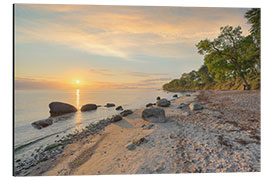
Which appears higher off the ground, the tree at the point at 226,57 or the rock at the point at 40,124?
the tree at the point at 226,57

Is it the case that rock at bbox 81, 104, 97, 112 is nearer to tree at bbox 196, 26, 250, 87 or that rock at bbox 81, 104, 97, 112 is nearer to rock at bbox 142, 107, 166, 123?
rock at bbox 142, 107, 166, 123

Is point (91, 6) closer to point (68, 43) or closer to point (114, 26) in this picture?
point (114, 26)

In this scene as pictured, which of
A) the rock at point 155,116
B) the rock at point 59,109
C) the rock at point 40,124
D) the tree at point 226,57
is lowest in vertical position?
the rock at point 40,124

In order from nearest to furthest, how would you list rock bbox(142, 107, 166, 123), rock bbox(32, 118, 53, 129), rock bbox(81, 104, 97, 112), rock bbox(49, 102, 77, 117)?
rock bbox(142, 107, 166, 123)
rock bbox(32, 118, 53, 129)
rock bbox(49, 102, 77, 117)
rock bbox(81, 104, 97, 112)

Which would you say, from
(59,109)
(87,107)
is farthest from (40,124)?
(87,107)

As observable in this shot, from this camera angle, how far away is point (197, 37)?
5.20 meters

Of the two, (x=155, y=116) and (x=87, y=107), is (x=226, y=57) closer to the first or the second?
(x=155, y=116)

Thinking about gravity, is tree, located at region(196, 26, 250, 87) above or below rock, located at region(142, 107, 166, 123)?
above

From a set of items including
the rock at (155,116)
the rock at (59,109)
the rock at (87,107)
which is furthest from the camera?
the rock at (87,107)

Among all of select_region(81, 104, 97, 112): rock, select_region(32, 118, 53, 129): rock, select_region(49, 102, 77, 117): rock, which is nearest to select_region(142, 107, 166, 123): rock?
select_region(32, 118, 53, 129): rock

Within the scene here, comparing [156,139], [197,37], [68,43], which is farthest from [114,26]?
[156,139]

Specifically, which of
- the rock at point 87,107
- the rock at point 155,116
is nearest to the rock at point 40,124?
the rock at point 87,107

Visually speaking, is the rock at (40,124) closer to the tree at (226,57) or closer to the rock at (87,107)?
the rock at (87,107)
